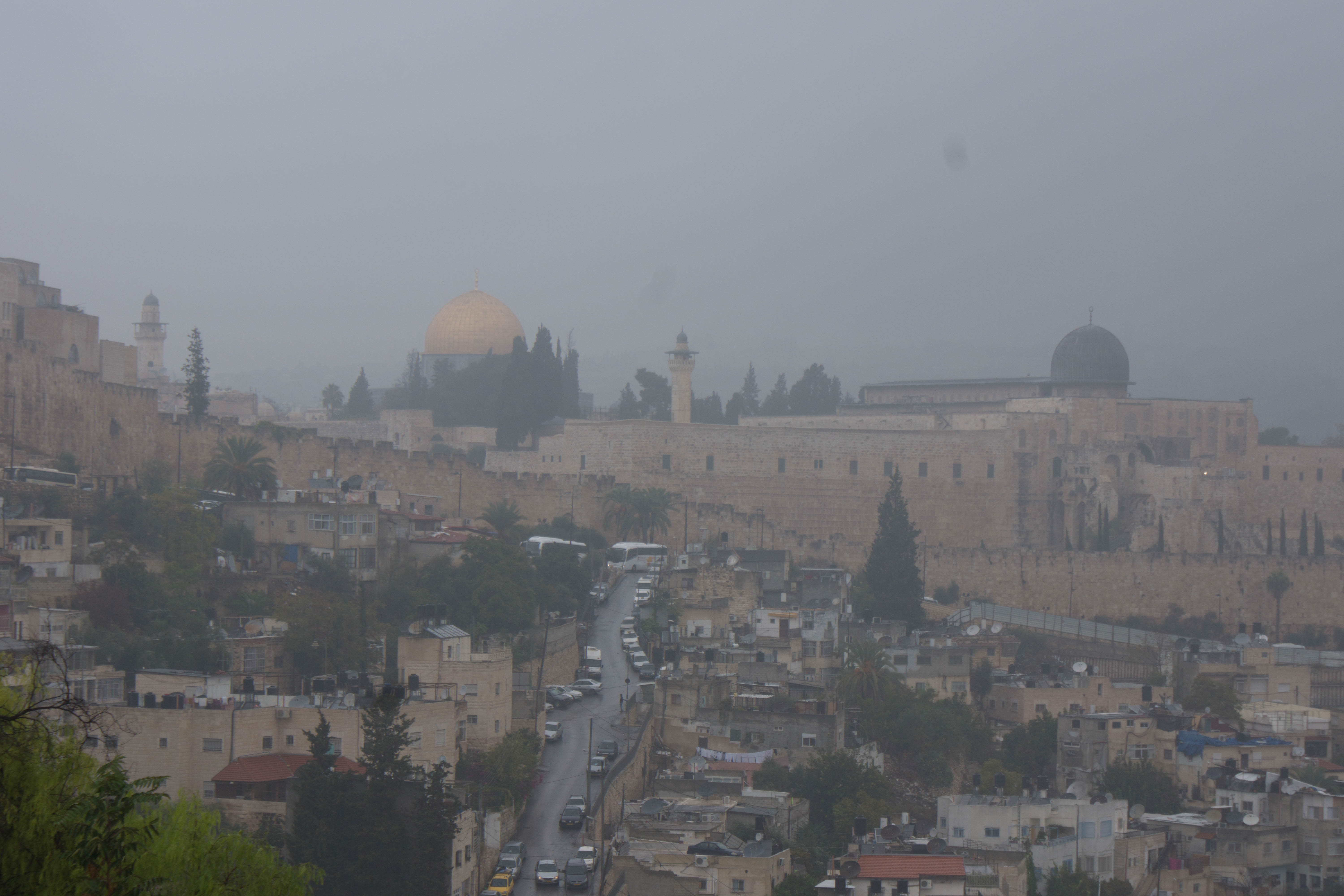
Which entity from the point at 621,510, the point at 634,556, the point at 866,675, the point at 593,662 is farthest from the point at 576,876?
the point at 621,510

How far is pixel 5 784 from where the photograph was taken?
6.79 m

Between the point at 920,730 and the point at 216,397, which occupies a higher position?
the point at 216,397

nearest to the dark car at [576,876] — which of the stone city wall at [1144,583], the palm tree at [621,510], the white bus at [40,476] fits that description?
the white bus at [40,476]

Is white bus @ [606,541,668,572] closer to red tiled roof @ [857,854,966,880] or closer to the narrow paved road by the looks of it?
the narrow paved road

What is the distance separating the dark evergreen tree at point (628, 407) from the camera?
2103 inches

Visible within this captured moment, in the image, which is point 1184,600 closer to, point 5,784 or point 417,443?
point 417,443

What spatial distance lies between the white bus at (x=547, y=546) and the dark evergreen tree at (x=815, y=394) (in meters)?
22.1

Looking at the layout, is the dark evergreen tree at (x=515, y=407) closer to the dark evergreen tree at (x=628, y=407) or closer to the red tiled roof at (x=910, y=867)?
the dark evergreen tree at (x=628, y=407)

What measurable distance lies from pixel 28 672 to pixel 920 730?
19474mm

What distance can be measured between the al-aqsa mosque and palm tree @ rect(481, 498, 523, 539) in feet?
67.3

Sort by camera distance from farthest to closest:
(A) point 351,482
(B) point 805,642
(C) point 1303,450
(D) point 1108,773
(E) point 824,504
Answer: (C) point 1303,450
(E) point 824,504
(A) point 351,482
(B) point 805,642
(D) point 1108,773

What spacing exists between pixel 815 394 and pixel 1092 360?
509 inches

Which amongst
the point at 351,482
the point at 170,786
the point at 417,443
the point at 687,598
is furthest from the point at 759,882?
the point at 417,443

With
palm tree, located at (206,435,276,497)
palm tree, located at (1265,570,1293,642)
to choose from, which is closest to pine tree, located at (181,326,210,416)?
palm tree, located at (206,435,276,497)
